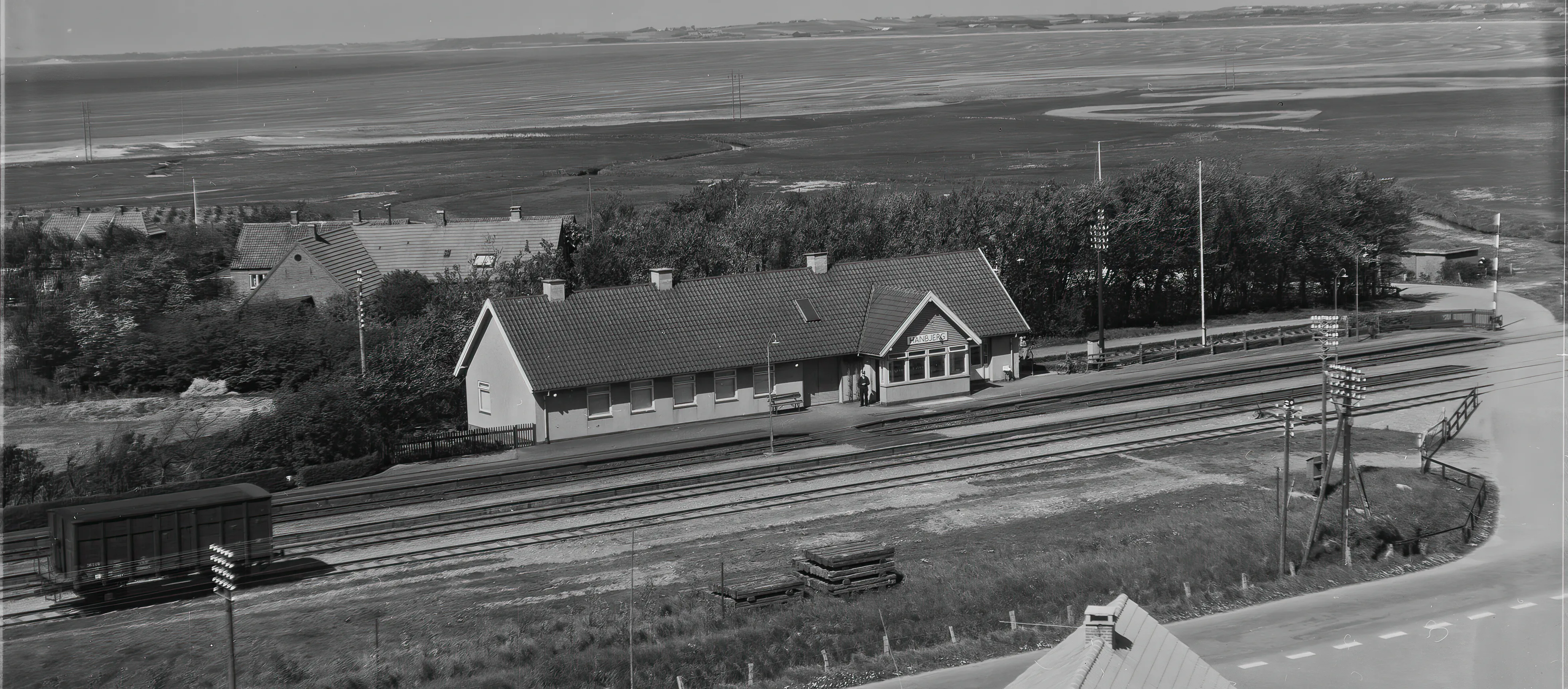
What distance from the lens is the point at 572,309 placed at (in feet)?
156

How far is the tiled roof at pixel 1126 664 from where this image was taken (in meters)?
14.1

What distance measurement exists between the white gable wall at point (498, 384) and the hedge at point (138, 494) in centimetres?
788

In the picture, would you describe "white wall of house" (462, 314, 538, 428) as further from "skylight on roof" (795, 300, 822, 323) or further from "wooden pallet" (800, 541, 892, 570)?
"wooden pallet" (800, 541, 892, 570)

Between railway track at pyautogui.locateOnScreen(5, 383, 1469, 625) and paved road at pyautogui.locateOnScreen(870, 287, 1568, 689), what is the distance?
11.4m

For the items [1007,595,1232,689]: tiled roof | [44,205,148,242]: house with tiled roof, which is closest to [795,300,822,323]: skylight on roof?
[1007,595,1232,689]: tiled roof

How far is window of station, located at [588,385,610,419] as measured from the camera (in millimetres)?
45781

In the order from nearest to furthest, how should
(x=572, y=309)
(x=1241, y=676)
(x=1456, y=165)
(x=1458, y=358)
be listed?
(x=1241, y=676) → (x=572, y=309) → (x=1458, y=358) → (x=1456, y=165)

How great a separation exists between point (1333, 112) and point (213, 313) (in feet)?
454

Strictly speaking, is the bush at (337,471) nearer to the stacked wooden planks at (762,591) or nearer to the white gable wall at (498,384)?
the white gable wall at (498,384)

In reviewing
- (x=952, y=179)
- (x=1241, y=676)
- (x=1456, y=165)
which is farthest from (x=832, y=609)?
(x=1456, y=165)

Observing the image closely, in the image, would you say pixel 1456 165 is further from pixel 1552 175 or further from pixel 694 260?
pixel 694 260

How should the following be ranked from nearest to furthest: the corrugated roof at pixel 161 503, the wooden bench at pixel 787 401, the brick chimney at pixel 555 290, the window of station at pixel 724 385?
1. the corrugated roof at pixel 161 503
2. the brick chimney at pixel 555 290
3. the window of station at pixel 724 385
4. the wooden bench at pixel 787 401

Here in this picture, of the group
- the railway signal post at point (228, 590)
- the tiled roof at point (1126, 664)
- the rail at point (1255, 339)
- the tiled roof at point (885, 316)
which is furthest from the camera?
the rail at point (1255, 339)

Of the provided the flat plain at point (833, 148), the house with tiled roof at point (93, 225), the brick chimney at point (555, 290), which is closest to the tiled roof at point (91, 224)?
the house with tiled roof at point (93, 225)
